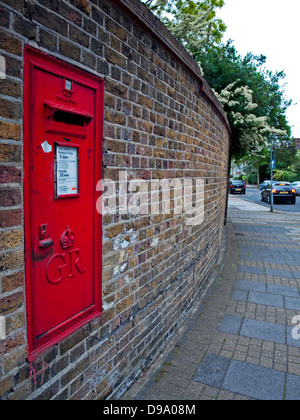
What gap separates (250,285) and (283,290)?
48 centimetres

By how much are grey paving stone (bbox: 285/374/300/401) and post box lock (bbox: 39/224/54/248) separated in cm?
215

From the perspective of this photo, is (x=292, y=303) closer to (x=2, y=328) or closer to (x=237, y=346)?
(x=237, y=346)

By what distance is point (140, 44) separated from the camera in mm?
2295

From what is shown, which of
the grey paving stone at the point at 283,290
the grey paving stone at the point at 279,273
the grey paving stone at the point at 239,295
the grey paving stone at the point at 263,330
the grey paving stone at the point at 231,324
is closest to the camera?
the grey paving stone at the point at 263,330

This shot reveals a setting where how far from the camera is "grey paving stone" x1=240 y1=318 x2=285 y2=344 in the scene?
10.7ft

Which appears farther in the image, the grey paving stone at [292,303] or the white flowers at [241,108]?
the white flowers at [241,108]

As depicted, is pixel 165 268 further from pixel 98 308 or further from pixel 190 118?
pixel 190 118

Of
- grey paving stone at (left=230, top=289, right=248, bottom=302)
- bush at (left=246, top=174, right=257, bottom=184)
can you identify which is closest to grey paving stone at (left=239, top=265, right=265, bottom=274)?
grey paving stone at (left=230, top=289, right=248, bottom=302)

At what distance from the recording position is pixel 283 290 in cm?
462

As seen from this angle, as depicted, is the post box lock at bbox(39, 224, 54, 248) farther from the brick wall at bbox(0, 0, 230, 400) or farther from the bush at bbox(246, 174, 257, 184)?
the bush at bbox(246, 174, 257, 184)

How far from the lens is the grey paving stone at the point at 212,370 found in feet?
8.24

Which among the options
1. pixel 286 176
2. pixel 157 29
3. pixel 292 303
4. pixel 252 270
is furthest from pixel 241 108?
pixel 286 176

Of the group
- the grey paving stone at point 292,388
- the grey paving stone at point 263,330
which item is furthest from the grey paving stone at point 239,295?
the grey paving stone at point 292,388

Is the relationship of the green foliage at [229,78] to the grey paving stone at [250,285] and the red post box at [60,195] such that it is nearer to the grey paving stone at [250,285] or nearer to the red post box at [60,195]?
the grey paving stone at [250,285]
